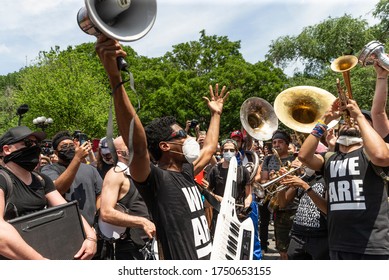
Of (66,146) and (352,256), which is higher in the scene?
(66,146)

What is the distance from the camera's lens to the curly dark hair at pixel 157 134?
3033mm

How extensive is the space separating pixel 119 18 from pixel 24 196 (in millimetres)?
1630

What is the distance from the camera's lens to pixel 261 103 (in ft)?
25.7

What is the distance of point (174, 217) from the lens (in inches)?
106

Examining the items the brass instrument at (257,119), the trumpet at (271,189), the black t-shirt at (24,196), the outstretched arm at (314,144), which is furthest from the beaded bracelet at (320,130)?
the brass instrument at (257,119)

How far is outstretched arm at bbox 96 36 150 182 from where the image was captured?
1991mm

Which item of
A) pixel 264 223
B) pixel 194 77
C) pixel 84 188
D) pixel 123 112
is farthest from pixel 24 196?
pixel 194 77

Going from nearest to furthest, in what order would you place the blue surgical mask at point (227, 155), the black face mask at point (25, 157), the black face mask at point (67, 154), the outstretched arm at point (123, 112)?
the outstretched arm at point (123, 112)
the black face mask at point (25, 157)
the black face mask at point (67, 154)
the blue surgical mask at point (227, 155)

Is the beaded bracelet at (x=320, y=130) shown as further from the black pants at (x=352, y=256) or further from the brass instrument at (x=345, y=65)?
the black pants at (x=352, y=256)

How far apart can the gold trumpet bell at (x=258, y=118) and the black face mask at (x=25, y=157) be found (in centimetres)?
478

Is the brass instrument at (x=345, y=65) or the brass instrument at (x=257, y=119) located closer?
the brass instrument at (x=345, y=65)

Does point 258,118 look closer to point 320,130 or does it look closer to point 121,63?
point 320,130

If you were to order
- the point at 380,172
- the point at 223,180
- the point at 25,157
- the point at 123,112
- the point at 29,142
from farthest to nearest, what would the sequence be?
1. the point at 223,180
2. the point at 380,172
3. the point at 29,142
4. the point at 25,157
5. the point at 123,112

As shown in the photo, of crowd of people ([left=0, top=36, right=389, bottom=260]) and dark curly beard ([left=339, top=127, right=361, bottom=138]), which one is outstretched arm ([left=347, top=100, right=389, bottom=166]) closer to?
crowd of people ([left=0, top=36, right=389, bottom=260])
